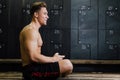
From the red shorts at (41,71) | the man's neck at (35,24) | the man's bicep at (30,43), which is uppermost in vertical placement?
the man's neck at (35,24)

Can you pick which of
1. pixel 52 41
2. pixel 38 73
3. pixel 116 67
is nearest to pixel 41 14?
pixel 38 73

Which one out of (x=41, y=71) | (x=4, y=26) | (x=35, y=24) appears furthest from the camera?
(x=4, y=26)

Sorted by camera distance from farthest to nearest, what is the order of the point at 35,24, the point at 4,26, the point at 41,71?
1. the point at 4,26
2. the point at 35,24
3. the point at 41,71

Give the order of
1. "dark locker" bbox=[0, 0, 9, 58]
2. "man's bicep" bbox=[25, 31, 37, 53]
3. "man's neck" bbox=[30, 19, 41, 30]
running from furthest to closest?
"dark locker" bbox=[0, 0, 9, 58] → "man's neck" bbox=[30, 19, 41, 30] → "man's bicep" bbox=[25, 31, 37, 53]

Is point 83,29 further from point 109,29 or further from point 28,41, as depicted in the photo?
point 28,41

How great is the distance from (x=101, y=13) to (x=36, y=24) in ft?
10.3

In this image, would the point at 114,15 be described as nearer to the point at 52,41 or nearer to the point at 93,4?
the point at 93,4

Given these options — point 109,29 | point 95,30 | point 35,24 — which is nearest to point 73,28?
point 95,30

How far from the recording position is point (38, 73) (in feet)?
11.2

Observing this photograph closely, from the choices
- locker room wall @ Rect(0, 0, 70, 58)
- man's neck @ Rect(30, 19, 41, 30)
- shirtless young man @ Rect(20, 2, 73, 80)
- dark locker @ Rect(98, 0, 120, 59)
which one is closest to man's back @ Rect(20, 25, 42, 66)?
shirtless young man @ Rect(20, 2, 73, 80)

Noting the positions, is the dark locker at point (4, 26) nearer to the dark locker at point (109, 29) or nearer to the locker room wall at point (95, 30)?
the locker room wall at point (95, 30)

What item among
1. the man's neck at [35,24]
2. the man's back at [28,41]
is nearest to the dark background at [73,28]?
the man's neck at [35,24]

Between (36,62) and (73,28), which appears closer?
(36,62)

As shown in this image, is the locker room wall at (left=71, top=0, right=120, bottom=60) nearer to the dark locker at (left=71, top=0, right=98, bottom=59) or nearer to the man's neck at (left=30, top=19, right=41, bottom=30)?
the dark locker at (left=71, top=0, right=98, bottom=59)
